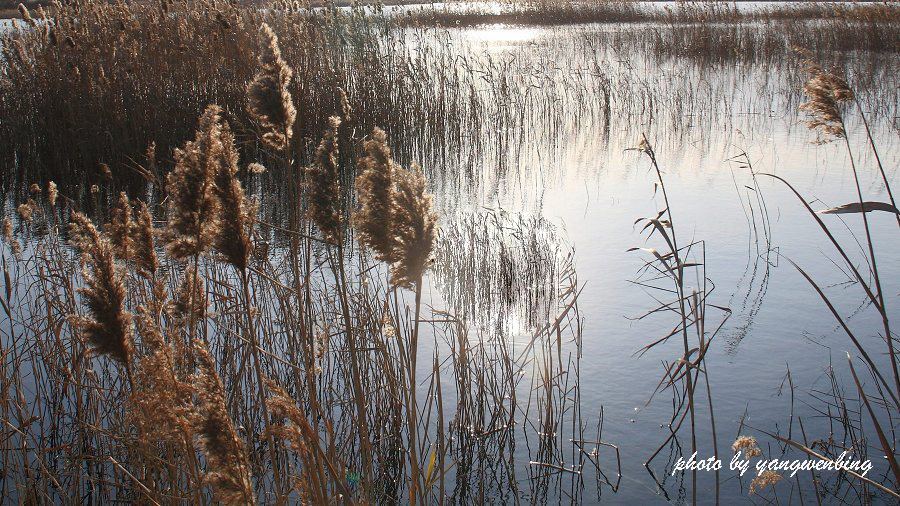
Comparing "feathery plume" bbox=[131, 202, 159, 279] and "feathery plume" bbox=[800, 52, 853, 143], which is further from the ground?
"feathery plume" bbox=[800, 52, 853, 143]

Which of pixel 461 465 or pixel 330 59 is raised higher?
pixel 330 59

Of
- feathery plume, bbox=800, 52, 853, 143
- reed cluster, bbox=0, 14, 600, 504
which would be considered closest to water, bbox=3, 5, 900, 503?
reed cluster, bbox=0, 14, 600, 504

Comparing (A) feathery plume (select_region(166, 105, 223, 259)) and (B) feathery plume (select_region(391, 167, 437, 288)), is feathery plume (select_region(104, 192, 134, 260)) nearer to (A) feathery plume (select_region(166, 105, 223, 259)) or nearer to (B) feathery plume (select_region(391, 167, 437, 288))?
(A) feathery plume (select_region(166, 105, 223, 259))

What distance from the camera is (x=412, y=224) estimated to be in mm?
1606

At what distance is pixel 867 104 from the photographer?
30.9 ft

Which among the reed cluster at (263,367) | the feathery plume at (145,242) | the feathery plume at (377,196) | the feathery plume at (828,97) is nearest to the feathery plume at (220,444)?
the reed cluster at (263,367)

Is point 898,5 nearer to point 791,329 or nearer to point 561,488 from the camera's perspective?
point 791,329

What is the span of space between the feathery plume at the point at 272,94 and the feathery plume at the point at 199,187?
98 mm

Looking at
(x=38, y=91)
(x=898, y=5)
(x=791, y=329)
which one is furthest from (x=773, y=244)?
(x=898, y=5)

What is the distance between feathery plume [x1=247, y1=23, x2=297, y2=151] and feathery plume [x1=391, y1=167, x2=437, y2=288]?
1.01ft

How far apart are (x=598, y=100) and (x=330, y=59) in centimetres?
324

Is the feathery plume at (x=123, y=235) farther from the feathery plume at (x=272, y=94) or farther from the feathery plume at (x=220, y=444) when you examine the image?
the feathery plume at (x=220, y=444)

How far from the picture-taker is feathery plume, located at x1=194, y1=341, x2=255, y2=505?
137 centimetres

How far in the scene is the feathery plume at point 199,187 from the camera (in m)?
1.56
